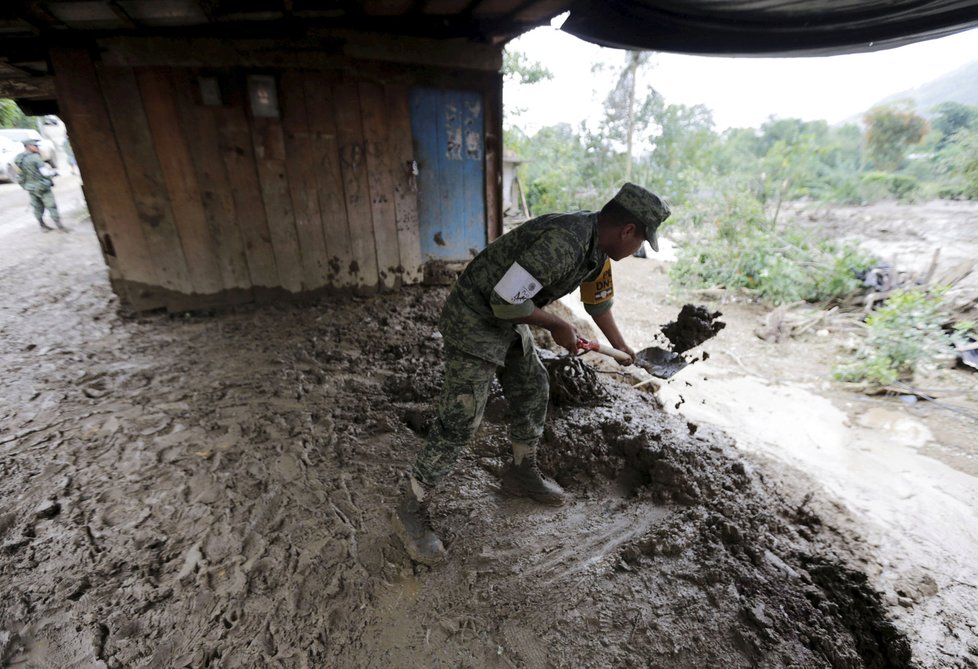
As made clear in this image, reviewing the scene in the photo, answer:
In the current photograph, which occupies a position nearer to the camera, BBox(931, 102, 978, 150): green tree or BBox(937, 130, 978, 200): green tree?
BBox(937, 130, 978, 200): green tree

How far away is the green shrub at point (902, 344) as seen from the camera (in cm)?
495

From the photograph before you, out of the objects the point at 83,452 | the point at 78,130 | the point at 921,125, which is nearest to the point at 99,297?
the point at 78,130

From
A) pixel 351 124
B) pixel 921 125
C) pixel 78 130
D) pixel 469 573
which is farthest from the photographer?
pixel 921 125

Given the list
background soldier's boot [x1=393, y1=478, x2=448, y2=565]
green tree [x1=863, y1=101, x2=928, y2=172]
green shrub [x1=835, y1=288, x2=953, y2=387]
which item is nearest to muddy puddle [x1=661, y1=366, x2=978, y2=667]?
green shrub [x1=835, y1=288, x2=953, y2=387]

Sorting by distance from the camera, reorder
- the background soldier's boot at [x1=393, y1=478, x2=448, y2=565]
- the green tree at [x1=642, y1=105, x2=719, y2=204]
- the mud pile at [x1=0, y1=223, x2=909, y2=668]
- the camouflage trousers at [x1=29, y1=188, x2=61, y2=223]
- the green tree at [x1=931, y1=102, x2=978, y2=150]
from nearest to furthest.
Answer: the mud pile at [x1=0, y1=223, x2=909, y2=668]
the background soldier's boot at [x1=393, y1=478, x2=448, y2=565]
the camouflage trousers at [x1=29, y1=188, x2=61, y2=223]
the green tree at [x1=931, y1=102, x2=978, y2=150]
the green tree at [x1=642, y1=105, x2=719, y2=204]

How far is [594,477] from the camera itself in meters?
2.55

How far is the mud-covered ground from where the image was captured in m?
1.65

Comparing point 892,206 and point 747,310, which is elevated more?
point 892,206

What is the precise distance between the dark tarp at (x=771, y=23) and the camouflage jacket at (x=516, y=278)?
2.33 metres

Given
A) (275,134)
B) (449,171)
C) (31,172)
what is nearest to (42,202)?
(31,172)

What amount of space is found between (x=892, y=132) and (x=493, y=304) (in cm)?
1878

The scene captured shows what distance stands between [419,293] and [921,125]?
1739cm

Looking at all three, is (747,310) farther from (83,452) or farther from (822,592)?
(83,452)

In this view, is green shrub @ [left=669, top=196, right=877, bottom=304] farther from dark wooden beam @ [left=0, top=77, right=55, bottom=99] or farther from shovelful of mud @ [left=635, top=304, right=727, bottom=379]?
dark wooden beam @ [left=0, top=77, right=55, bottom=99]
